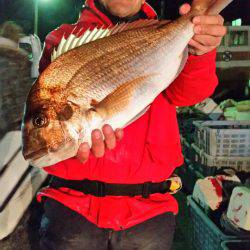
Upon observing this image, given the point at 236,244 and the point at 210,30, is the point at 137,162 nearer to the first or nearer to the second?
the point at 210,30

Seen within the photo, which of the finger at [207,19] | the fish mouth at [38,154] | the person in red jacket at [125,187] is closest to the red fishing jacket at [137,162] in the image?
the person in red jacket at [125,187]

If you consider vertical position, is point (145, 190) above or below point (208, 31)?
below

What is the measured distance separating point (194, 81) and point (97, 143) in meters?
0.83

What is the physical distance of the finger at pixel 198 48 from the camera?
2365 mm

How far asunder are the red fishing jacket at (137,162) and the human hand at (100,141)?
35 centimetres

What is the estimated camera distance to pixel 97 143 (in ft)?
7.10

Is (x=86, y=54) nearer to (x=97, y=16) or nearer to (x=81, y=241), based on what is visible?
(x=97, y=16)

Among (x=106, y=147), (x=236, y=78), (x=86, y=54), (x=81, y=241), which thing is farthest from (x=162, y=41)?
(x=236, y=78)

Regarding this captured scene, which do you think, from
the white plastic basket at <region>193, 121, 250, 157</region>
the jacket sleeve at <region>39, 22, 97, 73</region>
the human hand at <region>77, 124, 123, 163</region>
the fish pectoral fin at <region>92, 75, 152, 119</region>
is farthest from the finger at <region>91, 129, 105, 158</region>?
the white plastic basket at <region>193, 121, 250, 157</region>

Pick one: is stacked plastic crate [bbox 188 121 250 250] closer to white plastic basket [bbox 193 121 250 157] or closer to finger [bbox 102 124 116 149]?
white plastic basket [bbox 193 121 250 157]

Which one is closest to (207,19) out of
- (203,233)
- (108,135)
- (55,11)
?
(108,135)

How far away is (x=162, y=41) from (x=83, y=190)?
115cm

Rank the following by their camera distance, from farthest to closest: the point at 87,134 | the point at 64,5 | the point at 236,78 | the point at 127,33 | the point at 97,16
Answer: the point at 64,5 < the point at 236,78 < the point at 97,16 < the point at 127,33 < the point at 87,134

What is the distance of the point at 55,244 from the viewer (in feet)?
8.86
